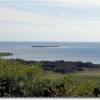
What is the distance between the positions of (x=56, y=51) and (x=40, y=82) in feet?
1.45

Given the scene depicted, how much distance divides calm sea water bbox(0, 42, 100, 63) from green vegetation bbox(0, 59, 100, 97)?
4.7 inches

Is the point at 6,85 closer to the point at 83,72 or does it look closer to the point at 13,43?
the point at 13,43

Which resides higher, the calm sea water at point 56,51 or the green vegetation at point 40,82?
the calm sea water at point 56,51

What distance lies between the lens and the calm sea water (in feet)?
18.4

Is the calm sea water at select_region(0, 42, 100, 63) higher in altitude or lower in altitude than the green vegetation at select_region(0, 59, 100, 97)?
higher

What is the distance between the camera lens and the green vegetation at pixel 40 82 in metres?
5.67

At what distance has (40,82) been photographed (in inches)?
226

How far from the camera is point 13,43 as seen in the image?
5727 millimetres

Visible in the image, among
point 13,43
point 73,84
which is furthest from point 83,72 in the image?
point 13,43

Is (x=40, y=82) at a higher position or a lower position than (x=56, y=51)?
lower

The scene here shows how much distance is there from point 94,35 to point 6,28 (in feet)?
3.66

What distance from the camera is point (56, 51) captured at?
225 inches

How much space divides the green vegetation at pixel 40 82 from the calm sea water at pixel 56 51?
4.7 inches

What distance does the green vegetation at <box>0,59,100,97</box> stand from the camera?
18.6 ft
